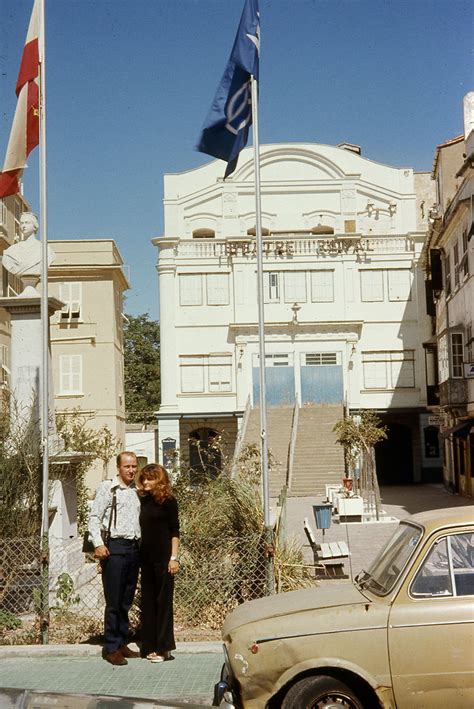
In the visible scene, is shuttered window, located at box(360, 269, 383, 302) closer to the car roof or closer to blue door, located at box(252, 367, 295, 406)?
blue door, located at box(252, 367, 295, 406)

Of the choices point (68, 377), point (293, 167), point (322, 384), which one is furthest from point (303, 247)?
point (68, 377)

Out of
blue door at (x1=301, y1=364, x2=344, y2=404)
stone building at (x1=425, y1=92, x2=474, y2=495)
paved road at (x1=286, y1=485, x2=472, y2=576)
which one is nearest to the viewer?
paved road at (x1=286, y1=485, x2=472, y2=576)

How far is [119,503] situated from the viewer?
7.75 m

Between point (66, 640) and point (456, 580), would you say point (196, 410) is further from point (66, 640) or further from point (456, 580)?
point (456, 580)

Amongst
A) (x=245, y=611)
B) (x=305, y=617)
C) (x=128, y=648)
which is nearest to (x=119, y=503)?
(x=128, y=648)

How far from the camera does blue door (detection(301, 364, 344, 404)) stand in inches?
1674

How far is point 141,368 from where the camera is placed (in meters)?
61.4

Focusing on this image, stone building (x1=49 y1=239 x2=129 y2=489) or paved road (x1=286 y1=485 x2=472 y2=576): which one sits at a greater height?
stone building (x1=49 y1=239 x2=129 y2=489)

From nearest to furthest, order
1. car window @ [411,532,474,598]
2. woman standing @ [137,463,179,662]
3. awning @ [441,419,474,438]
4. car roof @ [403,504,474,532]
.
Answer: car window @ [411,532,474,598], car roof @ [403,504,474,532], woman standing @ [137,463,179,662], awning @ [441,419,474,438]

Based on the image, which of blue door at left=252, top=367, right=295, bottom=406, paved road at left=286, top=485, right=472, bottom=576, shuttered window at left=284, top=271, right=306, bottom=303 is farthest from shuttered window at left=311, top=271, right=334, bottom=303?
paved road at left=286, top=485, right=472, bottom=576

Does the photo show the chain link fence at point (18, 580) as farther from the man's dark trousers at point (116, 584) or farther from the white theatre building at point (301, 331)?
the white theatre building at point (301, 331)

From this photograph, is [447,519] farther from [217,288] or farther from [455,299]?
[217,288]

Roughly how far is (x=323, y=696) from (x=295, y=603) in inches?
29.2

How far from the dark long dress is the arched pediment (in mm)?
38630
